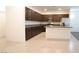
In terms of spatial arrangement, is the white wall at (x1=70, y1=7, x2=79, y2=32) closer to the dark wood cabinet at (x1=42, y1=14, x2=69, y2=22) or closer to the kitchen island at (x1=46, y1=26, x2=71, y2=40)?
the dark wood cabinet at (x1=42, y1=14, x2=69, y2=22)

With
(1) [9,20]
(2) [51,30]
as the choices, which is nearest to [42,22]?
(2) [51,30]

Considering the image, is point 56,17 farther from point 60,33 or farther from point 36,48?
point 36,48

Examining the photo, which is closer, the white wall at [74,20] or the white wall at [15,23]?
the white wall at [15,23]

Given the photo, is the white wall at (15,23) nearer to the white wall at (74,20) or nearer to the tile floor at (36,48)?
the tile floor at (36,48)

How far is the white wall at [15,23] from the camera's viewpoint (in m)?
8.04

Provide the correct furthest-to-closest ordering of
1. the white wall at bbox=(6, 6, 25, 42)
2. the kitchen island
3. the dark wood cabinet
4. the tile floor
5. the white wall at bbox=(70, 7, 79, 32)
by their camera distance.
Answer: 1. the dark wood cabinet
2. the white wall at bbox=(70, 7, 79, 32)
3. the kitchen island
4. the white wall at bbox=(6, 6, 25, 42)
5. the tile floor

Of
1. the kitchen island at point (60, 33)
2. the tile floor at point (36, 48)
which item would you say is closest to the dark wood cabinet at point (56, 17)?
the kitchen island at point (60, 33)

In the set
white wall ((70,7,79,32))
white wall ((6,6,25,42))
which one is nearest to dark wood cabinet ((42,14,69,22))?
white wall ((70,7,79,32))

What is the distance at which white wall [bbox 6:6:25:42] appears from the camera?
8.04 metres

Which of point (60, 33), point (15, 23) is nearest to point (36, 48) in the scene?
point (15, 23)

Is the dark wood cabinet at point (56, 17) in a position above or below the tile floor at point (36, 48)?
above
